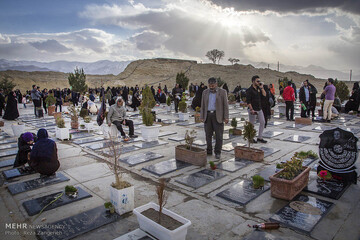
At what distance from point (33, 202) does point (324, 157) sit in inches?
188

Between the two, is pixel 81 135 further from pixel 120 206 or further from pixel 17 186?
pixel 120 206

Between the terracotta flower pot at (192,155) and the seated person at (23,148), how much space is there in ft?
10.2

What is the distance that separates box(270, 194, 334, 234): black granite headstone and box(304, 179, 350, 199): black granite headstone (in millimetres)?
225

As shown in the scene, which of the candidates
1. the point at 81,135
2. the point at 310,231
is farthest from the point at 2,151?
the point at 310,231

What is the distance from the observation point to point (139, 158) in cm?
599

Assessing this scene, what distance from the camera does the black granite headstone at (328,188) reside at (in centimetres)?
393

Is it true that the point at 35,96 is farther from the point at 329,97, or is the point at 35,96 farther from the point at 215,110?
the point at 329,97

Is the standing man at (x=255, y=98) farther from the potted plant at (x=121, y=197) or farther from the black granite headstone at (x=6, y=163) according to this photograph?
the black granite headstone at (x=6, y=163)

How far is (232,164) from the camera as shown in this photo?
543 cm

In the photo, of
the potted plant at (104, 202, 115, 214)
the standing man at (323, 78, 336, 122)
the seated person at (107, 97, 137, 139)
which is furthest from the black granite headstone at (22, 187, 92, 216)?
the standing man at (323, 78, 336, 122)

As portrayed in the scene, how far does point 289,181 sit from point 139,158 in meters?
3.39

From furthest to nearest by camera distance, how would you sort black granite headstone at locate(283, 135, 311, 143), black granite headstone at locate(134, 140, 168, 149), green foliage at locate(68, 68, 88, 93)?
green foliage at locate(68, 68, 88, 93), black granite headstone at locate(283, 135, 311, 143), black granite headstone at locate(134, 140, 168, 149)

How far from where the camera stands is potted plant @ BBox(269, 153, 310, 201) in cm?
378

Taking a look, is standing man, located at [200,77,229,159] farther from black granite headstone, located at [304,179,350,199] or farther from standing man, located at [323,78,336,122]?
standing man, located at [323,78,336,122]
